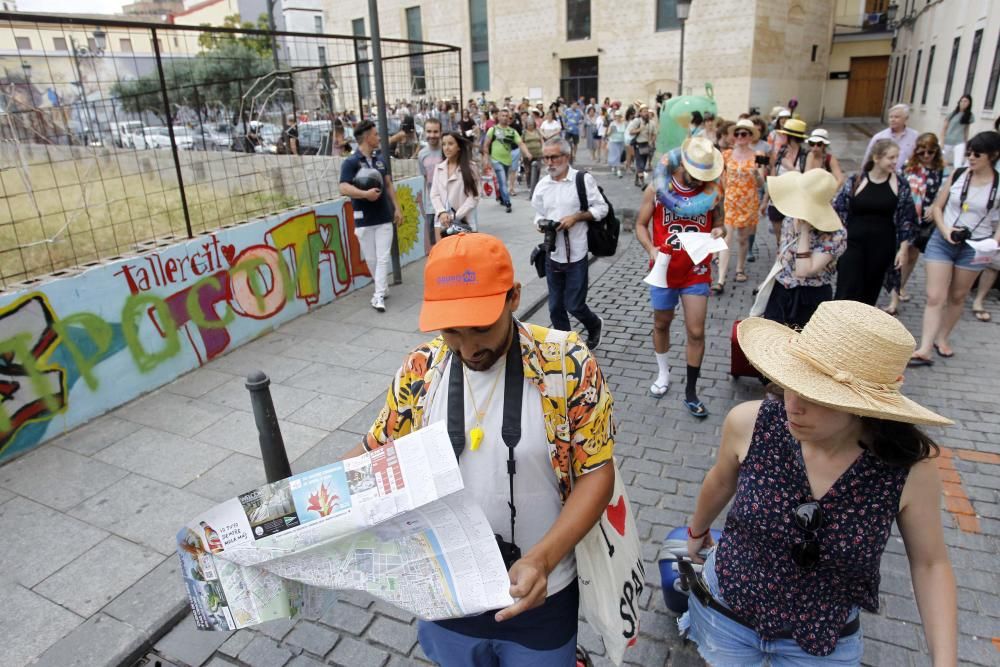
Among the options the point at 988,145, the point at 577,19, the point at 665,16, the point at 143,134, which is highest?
the point at 577,19

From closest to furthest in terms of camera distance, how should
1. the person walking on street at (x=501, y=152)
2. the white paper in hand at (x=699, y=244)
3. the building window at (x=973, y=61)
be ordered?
the white paper in hand at (x=699, y=244) < the person walking on street at (x=501, y=152) < the building window at (x=973, y=61)

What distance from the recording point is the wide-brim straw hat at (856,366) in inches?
64.1

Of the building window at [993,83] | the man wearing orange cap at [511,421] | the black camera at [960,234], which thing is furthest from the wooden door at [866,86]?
the man wearing orange cap at [511,421]

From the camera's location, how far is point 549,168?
5648 millimetres

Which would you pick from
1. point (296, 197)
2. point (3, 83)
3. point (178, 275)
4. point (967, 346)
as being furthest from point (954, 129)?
point (3, 83)

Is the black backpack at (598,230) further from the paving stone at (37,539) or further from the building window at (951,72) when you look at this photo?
the building window at (951,72)

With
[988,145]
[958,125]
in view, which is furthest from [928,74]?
[988,145]

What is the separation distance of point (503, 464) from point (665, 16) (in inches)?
1450

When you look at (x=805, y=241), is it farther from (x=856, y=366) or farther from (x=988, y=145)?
(x=856, y=366)

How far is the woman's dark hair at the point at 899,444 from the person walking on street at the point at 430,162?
7.18 meters

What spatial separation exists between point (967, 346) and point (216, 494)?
659cm

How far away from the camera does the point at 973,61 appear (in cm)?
1789

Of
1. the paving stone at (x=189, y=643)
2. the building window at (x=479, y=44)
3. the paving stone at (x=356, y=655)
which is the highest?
the building window at (x=479, y=44)

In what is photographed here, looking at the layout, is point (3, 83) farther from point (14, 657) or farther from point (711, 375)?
point (711, 375)
